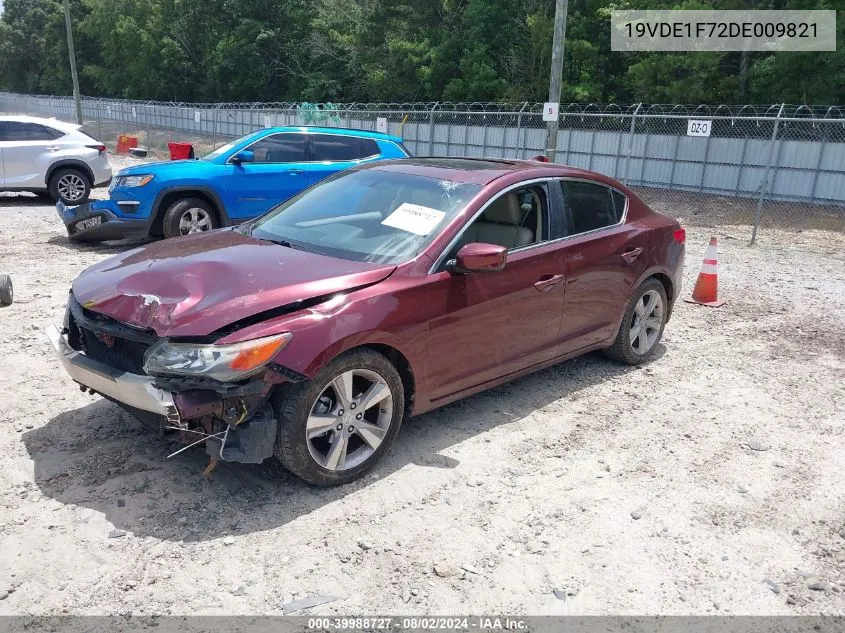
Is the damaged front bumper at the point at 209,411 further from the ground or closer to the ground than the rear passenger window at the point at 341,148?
closer to the ground

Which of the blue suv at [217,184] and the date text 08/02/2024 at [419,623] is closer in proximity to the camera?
the date text 08/02/2024 at [419,623]

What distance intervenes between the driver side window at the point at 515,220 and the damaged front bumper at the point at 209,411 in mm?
1792

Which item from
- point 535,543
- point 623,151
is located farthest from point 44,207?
point 623,151

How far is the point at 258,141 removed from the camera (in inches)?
396

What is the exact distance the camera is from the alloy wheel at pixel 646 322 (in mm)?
5891

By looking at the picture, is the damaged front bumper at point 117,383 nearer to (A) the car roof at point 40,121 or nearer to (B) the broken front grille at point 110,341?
(B) the broken front grille at point 110,341

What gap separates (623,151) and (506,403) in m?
17.0

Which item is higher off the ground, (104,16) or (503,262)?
(104,16)

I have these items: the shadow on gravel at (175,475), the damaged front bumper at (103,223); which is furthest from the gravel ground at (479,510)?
the damaged front bumper at (103,223)

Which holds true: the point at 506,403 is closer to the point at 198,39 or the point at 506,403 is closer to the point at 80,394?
the point at 80,394

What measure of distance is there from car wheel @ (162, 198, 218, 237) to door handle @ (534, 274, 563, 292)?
578cm

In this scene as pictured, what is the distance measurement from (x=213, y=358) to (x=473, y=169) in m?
2.42

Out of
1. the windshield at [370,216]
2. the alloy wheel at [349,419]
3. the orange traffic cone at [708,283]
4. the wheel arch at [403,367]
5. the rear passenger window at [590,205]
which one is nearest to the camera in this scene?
the alloy wheel at [349,419]

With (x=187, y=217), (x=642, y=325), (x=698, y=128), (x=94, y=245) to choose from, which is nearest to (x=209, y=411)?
(x=642, y=325)
